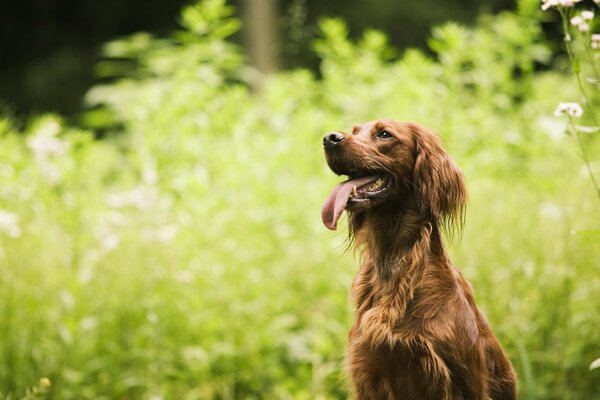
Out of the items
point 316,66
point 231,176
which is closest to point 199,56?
point 231,176

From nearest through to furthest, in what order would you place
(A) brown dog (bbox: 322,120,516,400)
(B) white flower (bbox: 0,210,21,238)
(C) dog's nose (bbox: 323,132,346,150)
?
1. (A) brown dog (bbox: 322,120,516,400)
2. (C) dog's nose (bbox: 323,132,346,150)
3. (B) white flower (bbox: 0,210,21,238)

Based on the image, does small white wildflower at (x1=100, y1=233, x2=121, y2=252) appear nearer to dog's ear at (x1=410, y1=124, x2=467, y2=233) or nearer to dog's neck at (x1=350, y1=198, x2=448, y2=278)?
dog's neck at (x1=350, y1=198, x2=448, y2=278)

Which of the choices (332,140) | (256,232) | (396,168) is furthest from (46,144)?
(396,168)

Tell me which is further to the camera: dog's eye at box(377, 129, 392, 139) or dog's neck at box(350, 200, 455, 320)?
dog's eye at box(377, 129, 392, 139)

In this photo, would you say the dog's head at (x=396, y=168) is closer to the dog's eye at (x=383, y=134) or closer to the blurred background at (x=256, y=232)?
the dog's eye at (x=383, y=134)

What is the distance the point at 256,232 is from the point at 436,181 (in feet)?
8.25

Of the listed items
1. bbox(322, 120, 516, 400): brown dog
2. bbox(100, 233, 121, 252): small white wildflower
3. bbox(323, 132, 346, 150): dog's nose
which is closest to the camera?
bbox(322, 120, 516, 400): brown dog

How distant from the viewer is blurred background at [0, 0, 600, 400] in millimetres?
3789

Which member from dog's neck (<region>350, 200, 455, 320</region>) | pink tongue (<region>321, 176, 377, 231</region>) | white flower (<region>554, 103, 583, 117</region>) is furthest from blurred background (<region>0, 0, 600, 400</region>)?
pink tongue (<region>321, 176, 377, 231</region>)

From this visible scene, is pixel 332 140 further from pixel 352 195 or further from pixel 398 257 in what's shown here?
pixel 398 257

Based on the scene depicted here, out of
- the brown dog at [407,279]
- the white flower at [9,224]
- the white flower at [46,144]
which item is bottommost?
the brown dog at [407,279]

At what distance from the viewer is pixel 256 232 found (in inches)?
187

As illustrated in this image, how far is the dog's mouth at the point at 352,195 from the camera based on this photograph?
88.0 inches

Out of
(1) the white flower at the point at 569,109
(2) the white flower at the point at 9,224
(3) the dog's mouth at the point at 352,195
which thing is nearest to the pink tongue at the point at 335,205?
(3) the dog's mouth at the point at 352,195
